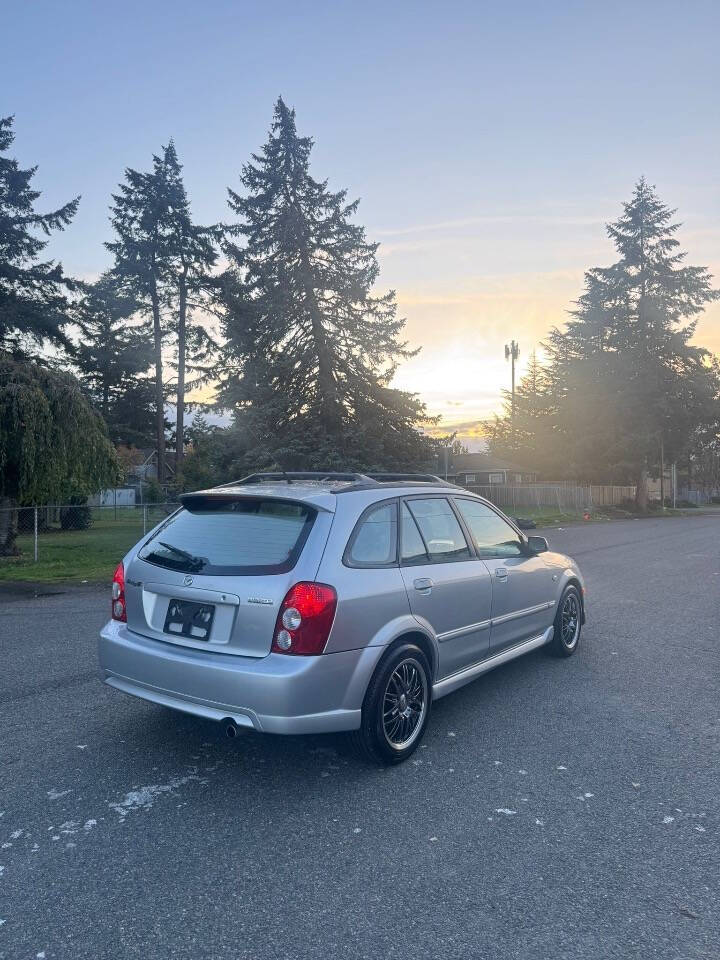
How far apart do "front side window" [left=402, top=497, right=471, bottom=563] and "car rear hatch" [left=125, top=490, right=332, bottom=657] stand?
2.44 feet

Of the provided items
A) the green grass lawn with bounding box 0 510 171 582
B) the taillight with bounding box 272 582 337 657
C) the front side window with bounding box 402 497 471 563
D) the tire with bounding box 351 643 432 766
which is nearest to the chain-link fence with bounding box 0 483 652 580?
the green grass lawn with bounding box 0 510 171 582

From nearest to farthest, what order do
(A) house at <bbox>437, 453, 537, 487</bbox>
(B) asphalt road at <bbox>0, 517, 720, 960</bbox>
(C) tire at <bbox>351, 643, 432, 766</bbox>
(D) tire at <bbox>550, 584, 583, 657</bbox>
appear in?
(B) asphalt road at <bbox>0, 517, 720, 960</bbox>
(C) tire at <bbox>351, 643, 432, 766</bbox>
(D) tire at <bbox>550, 584, 583, 657</bbox>
(A) house at <bbox>437, 453, 537, 487</bbox>

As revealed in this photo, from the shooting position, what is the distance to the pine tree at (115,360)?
36.4 m

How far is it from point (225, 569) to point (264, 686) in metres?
0.73

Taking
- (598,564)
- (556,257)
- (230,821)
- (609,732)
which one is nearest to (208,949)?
(230,821)

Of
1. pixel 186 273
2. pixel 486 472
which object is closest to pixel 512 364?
pixel 486 472

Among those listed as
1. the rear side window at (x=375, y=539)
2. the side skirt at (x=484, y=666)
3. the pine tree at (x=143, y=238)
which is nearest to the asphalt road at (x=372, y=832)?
the side skirt at (x=484, y=666)

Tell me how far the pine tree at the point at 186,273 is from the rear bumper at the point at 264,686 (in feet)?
111

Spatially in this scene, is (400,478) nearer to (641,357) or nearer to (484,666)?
(484,666)

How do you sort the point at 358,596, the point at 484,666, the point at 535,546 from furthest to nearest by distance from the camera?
the point at 535,546, the point at 484,666, the point at 358,596

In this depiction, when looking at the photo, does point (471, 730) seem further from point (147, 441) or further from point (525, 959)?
point (147, 441)

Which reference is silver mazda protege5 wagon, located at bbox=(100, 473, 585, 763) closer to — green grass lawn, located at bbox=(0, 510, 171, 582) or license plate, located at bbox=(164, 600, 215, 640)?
license plate, located at bbox=(164, 600, 215, 640)

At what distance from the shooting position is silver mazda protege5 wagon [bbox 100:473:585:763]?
3.64 metres

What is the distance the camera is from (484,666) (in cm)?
504
